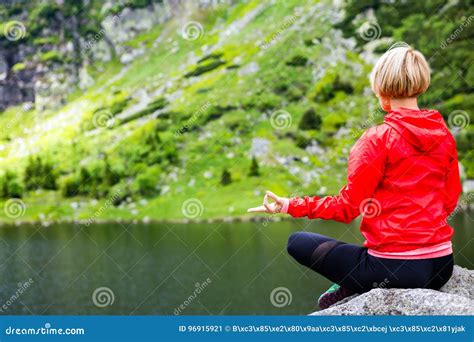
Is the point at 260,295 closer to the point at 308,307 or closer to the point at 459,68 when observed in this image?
the point at 308,307

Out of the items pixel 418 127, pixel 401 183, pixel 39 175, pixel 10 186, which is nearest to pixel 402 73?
pixel 418 127

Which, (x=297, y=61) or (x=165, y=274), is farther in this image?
(x=297, y=61)

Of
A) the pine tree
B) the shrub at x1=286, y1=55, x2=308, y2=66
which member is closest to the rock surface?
the pine tree

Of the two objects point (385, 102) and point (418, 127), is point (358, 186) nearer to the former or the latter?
point (418, 127)

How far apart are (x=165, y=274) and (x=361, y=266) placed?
96.9 ft

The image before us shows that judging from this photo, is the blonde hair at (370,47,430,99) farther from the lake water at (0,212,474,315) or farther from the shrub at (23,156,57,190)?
the shrub at (23,156,57,190)

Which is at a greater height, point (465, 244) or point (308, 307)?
point (308, 307)

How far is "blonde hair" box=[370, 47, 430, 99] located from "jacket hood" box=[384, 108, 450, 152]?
18 centimetres

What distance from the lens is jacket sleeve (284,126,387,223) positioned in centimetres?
544

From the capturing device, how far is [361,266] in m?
5.76

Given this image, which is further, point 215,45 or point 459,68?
point 215,45

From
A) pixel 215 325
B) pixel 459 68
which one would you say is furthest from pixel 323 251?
pixel 459 68

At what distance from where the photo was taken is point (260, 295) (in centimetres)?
2764

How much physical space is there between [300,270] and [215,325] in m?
26.2
